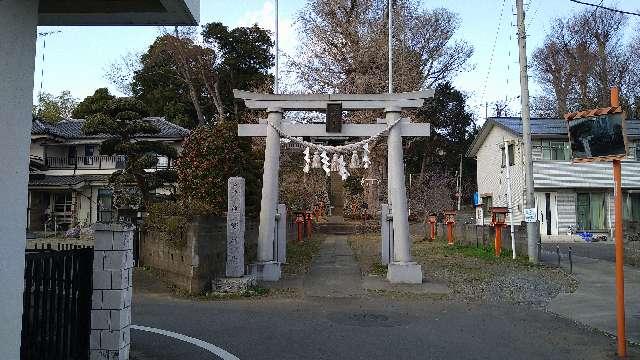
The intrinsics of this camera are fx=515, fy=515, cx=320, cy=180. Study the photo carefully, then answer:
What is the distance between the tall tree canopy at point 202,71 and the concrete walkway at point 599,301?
992 inches

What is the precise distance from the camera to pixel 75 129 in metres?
35.2

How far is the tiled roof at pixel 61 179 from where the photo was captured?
3169cm

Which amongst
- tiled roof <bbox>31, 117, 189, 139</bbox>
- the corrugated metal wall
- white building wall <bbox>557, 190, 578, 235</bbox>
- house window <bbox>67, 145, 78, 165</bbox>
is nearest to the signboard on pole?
the corrugated metal wall

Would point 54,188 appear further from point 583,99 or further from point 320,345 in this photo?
point 583,99

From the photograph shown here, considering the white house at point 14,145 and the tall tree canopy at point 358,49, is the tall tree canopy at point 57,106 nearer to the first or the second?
the tall tree canopy at point 358,49

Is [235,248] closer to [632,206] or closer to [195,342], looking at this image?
[195,342]

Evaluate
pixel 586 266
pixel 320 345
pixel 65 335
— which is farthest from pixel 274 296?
pixel 586 266

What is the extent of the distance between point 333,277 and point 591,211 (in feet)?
71.0

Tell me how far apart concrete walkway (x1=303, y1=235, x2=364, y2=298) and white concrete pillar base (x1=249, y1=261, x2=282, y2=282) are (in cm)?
79

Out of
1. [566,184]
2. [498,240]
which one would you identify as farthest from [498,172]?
[498,240]

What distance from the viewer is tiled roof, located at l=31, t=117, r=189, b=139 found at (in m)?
32.3

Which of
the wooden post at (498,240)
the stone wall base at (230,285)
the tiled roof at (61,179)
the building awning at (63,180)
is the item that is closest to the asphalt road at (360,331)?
the stone wall base at (230,285)

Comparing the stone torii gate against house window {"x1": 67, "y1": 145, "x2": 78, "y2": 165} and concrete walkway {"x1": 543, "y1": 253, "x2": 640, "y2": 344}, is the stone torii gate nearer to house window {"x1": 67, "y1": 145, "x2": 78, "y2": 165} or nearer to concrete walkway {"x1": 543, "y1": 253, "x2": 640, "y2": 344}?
concrete walkway {"x1": 543, "y1": 253, "x2": 640, "y2": 344}

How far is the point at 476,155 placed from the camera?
3762 cm
